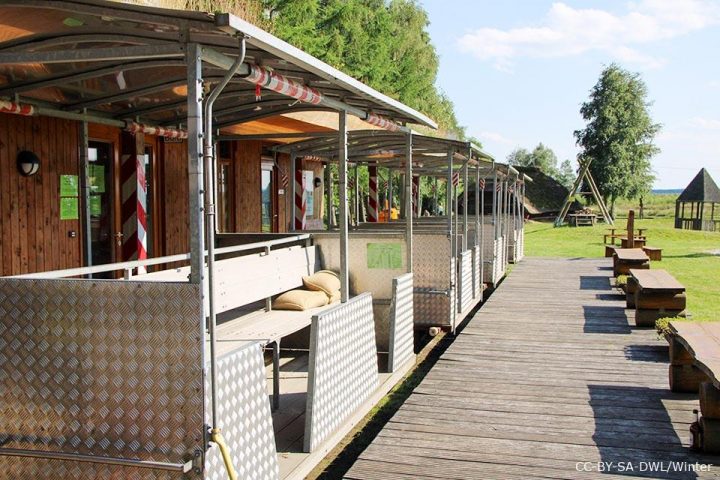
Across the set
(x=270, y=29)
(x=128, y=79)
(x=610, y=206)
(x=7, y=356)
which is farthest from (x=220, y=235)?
(x=610, y=206)

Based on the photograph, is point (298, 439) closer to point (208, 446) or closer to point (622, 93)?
point (208, 446)

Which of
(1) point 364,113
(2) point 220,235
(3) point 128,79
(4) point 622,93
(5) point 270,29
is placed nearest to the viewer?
(3) point 128,79

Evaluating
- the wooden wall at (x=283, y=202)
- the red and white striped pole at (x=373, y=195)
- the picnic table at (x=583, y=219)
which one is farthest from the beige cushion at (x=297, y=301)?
the picnic table at (x=583, y=219)

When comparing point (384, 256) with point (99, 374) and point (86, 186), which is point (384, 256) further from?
point (99, 374)

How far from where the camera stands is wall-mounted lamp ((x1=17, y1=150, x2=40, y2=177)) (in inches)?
271

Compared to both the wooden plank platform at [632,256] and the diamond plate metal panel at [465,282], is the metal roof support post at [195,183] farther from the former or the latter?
the wooden plank platform at [632,256]

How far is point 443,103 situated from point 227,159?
40481 mm

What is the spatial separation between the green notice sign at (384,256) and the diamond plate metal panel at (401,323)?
355 mm

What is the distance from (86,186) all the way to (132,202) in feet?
3.88

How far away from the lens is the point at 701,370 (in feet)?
17.0

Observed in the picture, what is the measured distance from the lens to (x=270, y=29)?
808 inches

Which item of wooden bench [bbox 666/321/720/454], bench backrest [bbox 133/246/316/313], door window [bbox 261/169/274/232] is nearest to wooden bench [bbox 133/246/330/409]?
bench backrest [bbox 133/246/316/313]

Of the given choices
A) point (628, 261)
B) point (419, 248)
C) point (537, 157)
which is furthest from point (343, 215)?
point (537, 157)

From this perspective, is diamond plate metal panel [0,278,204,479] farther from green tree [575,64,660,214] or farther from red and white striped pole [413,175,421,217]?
green tree [575,64,660,214]
